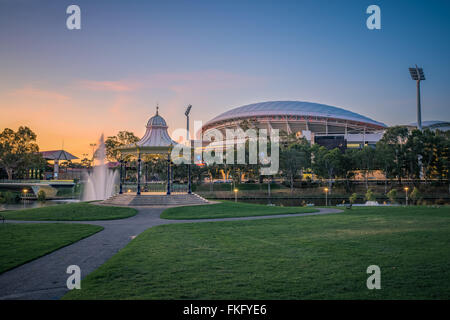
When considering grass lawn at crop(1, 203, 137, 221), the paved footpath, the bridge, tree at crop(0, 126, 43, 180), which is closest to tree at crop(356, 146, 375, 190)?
grass lawn at crop(1, 203, 137, 221)

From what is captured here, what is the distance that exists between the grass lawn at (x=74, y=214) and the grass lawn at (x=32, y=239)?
12.4 ft

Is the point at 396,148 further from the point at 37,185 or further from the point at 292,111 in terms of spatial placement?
the point at 37,185

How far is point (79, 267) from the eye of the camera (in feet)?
28.1

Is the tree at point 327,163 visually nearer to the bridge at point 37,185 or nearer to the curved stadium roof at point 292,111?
the curved stadium roof at point 292,111

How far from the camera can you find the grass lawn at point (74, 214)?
1978 cm

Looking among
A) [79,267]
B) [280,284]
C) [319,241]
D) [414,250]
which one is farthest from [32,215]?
[414,250]

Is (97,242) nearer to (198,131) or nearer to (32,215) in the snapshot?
(32,215)

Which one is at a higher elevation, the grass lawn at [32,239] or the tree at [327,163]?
the tree at [327,163]

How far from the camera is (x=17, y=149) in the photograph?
68.9 m

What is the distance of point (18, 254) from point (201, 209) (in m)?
15.0

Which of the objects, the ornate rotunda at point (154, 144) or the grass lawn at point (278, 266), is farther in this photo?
the ornate rotunda at point (154, 144)

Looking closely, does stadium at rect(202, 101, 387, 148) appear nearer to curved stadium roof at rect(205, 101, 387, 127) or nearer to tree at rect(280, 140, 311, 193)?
curved stadium roof at rect(205, 101, 387, 127)

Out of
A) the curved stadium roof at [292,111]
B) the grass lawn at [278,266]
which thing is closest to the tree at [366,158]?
the curved stadium roof at [292,111]

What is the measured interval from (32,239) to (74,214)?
929 cm
